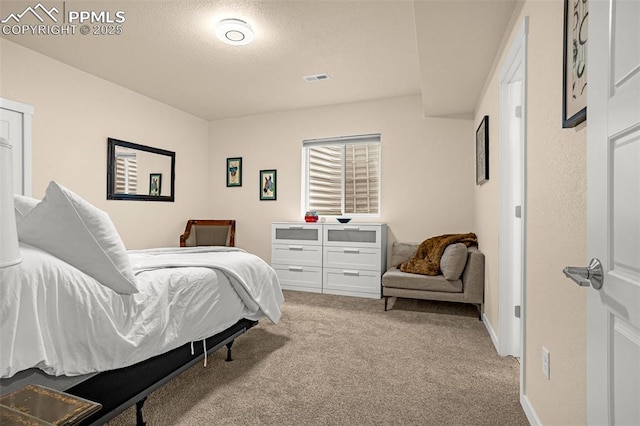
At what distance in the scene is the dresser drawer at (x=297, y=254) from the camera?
4480 millimetres

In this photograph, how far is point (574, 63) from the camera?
1.20 m

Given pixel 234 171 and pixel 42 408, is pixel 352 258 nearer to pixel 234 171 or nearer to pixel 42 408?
pixel 234 171

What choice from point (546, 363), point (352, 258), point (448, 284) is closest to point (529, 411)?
point (546, 363)

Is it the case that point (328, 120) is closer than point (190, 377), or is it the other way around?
point (190, 377)

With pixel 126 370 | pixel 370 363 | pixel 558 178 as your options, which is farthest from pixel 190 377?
pixel 558 178

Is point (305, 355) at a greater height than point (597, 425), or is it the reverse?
point (597, 425)

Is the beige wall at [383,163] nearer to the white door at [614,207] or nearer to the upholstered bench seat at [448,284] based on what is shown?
the upholstered bench seat at [448,284]

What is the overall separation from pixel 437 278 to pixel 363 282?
3.36 feet

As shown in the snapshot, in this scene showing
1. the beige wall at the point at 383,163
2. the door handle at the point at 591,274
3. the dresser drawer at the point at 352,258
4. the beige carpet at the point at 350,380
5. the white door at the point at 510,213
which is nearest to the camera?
the door handle at the point at 591,274

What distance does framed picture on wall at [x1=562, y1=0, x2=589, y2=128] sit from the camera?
3.62ft

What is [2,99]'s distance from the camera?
300 cm

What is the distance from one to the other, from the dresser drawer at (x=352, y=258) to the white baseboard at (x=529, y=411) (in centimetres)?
240

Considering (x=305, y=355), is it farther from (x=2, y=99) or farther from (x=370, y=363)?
(x=2, y=99)

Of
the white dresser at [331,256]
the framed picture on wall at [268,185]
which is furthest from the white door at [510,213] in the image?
the framed picture on wall at [268,185]
